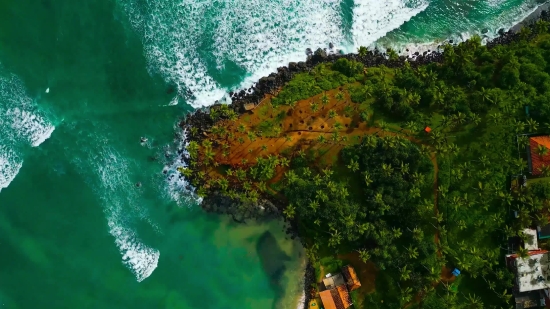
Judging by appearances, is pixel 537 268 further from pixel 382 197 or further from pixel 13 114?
pixel 13 114

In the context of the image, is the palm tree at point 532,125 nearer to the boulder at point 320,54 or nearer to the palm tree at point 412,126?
the palm tree at point 412,126

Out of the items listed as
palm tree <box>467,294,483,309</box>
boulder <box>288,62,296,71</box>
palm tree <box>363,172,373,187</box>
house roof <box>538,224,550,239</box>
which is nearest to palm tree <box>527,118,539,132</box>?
house roof <box>538,224,550,239</box>

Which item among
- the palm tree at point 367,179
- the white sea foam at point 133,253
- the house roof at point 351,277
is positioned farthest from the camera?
the white sea foam at point 133,253

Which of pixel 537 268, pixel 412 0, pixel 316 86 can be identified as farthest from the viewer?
pixel 412 0

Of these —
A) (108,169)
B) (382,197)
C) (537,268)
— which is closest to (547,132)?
(537,268)

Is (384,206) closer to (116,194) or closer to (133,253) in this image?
(133,253)

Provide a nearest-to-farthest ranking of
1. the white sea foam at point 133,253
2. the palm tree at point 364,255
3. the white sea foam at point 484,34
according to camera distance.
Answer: the palm tree at point 364,255 → the white sea foam at point 133,253 → the white sea foam at point 484,34

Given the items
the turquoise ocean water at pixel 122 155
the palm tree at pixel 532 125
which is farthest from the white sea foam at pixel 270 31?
the palm tree at pixel 532 125
